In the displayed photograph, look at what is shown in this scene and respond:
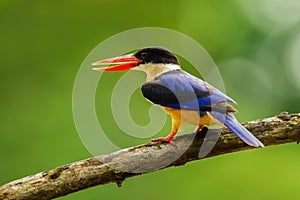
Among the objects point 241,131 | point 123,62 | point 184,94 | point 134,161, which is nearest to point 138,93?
point 123,62

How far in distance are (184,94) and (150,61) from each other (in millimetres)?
644

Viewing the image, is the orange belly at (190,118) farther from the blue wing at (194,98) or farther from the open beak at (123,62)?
the open beak at (123,62)

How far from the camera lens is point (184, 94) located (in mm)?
4309

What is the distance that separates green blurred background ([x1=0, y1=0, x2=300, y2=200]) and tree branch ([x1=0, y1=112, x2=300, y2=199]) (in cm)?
330

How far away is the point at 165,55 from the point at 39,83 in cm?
495

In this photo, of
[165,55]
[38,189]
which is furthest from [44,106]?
[38,189]

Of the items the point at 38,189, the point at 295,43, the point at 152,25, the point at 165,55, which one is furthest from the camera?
the point at 295,43

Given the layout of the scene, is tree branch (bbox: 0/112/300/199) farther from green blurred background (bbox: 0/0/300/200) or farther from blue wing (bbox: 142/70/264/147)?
green blurred background (bbox: 0/0/300/200)

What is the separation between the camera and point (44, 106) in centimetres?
898

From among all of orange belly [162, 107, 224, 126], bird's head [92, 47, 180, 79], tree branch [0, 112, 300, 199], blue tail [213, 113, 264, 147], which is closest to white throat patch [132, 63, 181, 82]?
bird's head [92, 47, 180, 79]

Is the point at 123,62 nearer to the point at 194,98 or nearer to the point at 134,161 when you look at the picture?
the point at 194,98

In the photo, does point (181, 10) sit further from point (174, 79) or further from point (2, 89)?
point (174, 79)

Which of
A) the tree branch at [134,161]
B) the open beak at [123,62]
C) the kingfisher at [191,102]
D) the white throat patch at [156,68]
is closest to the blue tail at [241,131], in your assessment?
the kingfisher at [191,102]

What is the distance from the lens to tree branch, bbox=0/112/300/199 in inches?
155
